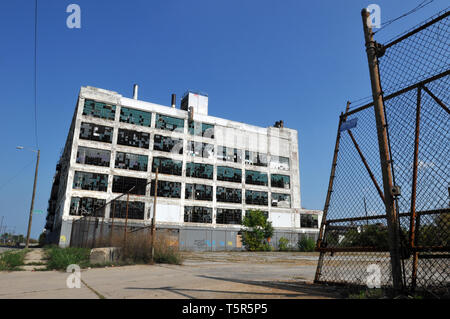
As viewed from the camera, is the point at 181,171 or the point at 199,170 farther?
the point at 199,170

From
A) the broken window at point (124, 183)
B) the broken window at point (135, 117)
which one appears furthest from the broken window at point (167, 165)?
the broken window at point (135, 117)

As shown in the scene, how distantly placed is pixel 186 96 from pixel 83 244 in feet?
114

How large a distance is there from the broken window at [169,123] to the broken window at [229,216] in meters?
13.5

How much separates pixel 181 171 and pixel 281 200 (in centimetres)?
1783

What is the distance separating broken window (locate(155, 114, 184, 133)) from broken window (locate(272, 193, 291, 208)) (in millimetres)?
18781

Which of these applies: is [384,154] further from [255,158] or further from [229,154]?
[255,158]

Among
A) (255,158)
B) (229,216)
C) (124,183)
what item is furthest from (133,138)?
(255,158)

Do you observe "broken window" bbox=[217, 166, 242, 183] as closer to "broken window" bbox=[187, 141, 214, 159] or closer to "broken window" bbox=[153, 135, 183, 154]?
"broken window" bbox=[187, 141, 214, 159]

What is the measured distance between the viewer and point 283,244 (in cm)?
4631

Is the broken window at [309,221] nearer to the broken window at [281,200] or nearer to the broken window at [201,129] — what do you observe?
the broken window at [281,200]

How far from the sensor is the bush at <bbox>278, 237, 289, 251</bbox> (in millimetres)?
45731
